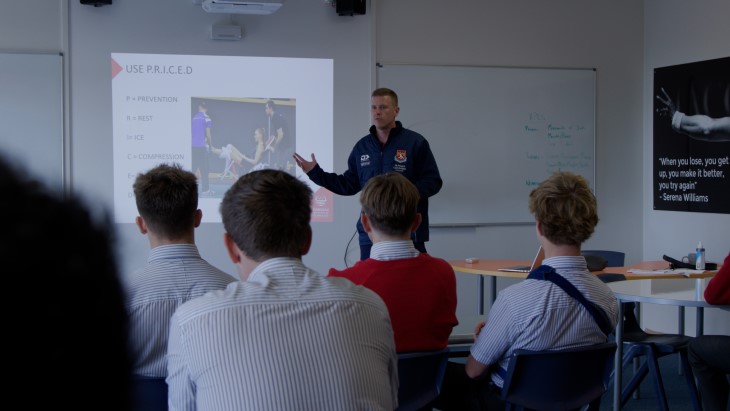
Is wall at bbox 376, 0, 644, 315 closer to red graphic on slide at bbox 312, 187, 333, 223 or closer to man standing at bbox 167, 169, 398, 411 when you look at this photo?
red graphic on slide at bbox 312, 187, 333, 223

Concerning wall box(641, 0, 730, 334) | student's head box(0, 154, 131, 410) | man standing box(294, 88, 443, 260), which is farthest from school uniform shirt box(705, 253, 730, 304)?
student's head box(0, 154, 131, 410)

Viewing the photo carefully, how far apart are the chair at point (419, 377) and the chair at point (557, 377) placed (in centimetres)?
21

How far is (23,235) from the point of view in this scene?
0.35 m

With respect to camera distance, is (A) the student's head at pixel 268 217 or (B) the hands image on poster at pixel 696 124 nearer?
(A) the student's head at pixel 268 217

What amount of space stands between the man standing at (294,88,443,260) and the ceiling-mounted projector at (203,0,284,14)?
1.17 m

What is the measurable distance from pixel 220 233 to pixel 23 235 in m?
5.56

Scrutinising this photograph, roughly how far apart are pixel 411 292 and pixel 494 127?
13.1 ft

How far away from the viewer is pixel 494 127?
6.20 metres

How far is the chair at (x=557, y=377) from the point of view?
234 cm

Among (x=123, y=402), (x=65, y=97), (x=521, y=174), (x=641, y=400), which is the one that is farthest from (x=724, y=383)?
(x=65, y=97)

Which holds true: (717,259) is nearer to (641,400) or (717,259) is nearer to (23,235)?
(641,400)

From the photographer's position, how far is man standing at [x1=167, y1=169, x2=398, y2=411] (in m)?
1.45

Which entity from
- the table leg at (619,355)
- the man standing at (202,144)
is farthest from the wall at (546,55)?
the table leg at (619,355)

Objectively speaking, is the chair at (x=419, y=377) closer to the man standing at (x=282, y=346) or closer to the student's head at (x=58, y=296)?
the man standing at (x=282, y=346)
